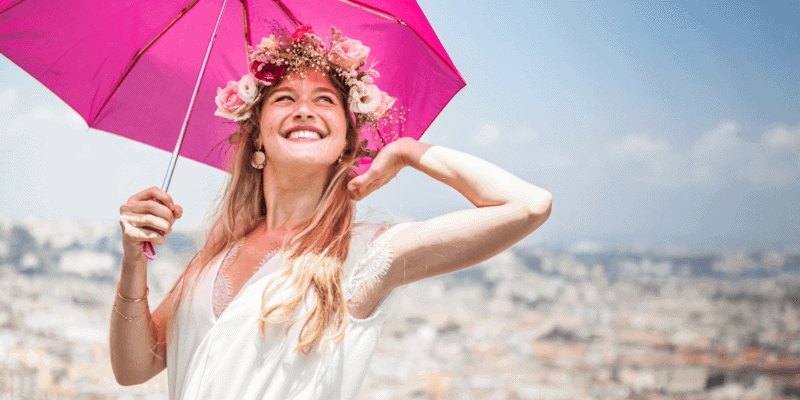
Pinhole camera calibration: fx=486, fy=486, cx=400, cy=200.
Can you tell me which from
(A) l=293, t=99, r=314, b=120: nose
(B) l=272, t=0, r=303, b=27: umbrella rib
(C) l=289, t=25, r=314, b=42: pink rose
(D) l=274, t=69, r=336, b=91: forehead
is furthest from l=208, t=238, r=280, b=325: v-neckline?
(B) l=272, t=0, r=303, b=27: umbrella rib

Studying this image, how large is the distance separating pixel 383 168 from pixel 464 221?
234mm

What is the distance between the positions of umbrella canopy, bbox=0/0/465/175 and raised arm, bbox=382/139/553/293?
0.41 m

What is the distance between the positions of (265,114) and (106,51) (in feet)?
2.06

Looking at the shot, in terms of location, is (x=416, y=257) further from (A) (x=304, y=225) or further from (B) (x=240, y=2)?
(B) (x=240, y=2)

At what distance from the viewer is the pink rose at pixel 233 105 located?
1467mm

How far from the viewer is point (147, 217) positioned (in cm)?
112

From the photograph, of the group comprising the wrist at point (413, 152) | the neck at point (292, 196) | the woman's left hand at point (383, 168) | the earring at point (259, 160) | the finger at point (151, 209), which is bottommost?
the finger at point (151, 209)

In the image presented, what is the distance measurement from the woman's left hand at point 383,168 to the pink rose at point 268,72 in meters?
0.46

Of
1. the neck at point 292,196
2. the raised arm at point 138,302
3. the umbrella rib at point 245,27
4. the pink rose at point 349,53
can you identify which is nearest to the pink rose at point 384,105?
the pink rose at point 349,53

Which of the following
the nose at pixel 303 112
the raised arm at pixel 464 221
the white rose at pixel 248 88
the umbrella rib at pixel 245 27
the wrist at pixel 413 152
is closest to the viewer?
the raised arm at pixel 464 221

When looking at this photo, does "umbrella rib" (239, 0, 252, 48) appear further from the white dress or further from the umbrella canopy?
the white dress

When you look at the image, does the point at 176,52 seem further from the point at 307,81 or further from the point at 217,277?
the point at 217,277

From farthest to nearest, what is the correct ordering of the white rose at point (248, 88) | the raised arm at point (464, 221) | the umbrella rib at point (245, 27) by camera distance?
1. the umbrella rib at point (245, 27)
2. the white rose at point (248, 88)
3. the raised arm at point (464, 221)

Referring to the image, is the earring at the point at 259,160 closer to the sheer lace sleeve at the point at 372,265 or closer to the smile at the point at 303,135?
the smile at the point at 303,135
